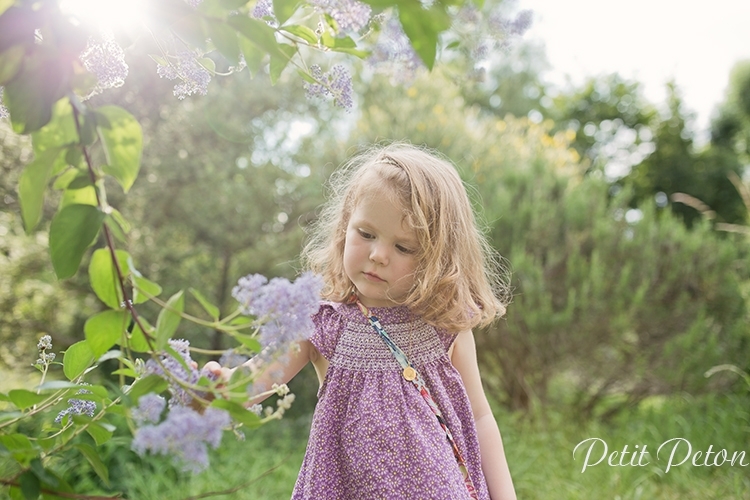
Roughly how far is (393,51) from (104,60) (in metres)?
0.81

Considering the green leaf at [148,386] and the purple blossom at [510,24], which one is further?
the purple blossom at [510,24]

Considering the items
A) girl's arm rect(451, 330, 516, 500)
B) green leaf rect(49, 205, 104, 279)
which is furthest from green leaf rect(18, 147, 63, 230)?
girl's arm rect(451, 330, 516, 500)

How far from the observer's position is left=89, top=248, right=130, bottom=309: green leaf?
713 millimetres

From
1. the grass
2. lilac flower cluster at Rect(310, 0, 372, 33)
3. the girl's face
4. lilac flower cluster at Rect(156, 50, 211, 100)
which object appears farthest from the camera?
the grass

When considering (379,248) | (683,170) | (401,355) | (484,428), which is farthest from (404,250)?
(683,170)

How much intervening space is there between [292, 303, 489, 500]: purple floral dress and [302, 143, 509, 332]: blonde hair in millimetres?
72

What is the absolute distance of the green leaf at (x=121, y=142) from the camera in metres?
0.68

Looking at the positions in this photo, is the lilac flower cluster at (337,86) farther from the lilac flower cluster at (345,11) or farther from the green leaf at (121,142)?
the green leaf at (121,142)

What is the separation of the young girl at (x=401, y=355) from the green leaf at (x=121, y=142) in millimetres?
869

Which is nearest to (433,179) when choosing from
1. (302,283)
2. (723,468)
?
(302,283)

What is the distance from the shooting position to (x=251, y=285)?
2.57ft

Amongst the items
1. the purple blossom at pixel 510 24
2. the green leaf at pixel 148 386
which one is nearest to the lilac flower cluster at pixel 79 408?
the green leaf at pixel 148 386

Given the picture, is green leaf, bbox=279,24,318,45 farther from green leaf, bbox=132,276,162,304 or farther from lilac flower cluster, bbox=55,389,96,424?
lilac flower cluster, bbox=55,389,96,424

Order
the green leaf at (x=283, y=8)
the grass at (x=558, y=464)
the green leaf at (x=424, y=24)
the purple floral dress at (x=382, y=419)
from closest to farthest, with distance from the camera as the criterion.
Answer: the green leaf at (x=424, y=24)
the green leaf at (x=283, y=8)
the purple floral dress at (x=382, y=419)
the grass at (x=558, y=464)
